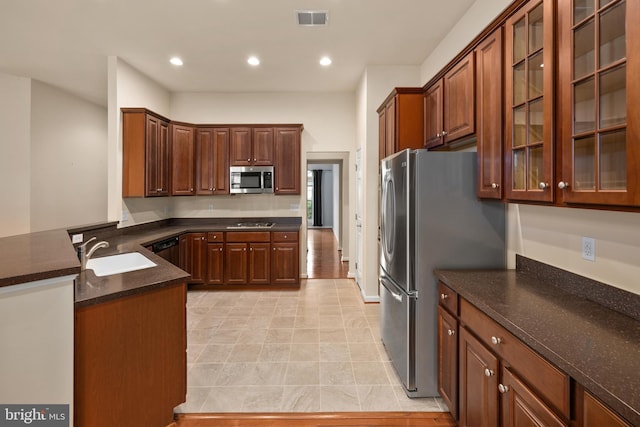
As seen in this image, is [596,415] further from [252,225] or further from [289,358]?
[252,225]

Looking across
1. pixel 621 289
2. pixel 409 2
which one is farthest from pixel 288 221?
pixel 621 289

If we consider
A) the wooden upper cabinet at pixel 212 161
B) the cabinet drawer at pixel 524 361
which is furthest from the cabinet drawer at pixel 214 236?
the cabinet drawer at pixel 524 361

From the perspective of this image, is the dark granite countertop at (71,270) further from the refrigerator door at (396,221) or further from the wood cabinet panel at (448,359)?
the wood cabinet panel at (448,359)

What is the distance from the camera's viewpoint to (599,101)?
1.27 m

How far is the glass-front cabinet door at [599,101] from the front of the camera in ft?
3.72

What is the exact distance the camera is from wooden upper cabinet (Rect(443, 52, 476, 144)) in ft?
7.63

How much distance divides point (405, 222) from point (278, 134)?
3344mm

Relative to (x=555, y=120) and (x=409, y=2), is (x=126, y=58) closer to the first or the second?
(x=409, y=2)

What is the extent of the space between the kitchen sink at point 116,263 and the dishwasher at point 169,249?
45.7 inches

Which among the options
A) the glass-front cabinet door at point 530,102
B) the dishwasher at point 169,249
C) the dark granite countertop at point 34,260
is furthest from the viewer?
the dishwasher at point 169,249

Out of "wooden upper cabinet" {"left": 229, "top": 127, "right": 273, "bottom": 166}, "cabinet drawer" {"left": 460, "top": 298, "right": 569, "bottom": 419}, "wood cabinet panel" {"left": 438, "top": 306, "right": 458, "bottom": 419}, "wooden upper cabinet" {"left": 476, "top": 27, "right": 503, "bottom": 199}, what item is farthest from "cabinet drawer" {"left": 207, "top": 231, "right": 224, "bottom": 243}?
"cabinet drawer" {"left": 460, "top": 298, "right": 569, "bottom": 419}

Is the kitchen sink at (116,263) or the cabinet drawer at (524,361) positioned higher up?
the kitchen sink at (116,263)

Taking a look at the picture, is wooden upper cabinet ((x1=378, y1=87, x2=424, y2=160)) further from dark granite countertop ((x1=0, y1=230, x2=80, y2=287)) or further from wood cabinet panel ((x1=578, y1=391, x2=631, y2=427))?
dark granite countertop ((x1=0, y1=230, x2=80, y2=287))

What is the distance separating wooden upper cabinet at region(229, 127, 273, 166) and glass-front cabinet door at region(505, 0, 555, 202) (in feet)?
12.2
